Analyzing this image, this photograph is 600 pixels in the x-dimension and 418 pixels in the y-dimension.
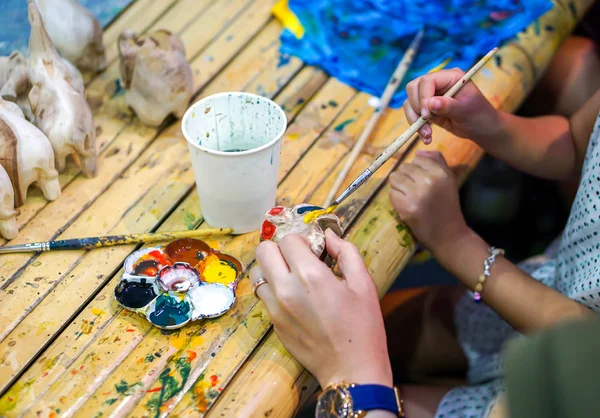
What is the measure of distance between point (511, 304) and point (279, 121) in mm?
468

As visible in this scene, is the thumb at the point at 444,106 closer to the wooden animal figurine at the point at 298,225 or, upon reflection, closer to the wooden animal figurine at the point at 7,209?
the wooden animal figurine at the point at 298,225

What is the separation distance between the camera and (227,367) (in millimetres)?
786

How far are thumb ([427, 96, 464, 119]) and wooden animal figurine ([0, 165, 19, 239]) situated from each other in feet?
2.10

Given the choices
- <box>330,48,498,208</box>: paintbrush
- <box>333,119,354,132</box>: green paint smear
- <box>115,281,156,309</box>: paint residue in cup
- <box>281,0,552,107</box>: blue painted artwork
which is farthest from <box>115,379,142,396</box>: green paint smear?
<box>281,0,552,107</box>: blue painted artwork

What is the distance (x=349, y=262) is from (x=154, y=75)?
53 cm

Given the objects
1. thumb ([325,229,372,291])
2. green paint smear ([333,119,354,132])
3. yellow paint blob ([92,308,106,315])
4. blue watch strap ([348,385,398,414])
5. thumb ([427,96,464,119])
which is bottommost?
yellow paint blob ([92,308,106,315])

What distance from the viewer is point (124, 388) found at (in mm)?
755

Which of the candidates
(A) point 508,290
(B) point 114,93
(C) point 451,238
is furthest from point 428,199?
(B) point 114,93

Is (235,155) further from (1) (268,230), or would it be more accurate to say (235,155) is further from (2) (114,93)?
(2) (114,93)

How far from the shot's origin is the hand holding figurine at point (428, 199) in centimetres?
97

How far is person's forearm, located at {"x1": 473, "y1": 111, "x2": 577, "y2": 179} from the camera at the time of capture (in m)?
1.05

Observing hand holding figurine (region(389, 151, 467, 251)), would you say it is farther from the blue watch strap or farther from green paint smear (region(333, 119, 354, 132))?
the blue watch strap

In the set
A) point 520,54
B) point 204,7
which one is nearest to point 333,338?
point 520,54

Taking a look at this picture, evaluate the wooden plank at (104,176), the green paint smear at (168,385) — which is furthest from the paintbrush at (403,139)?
the wooden plank at (104,176)
